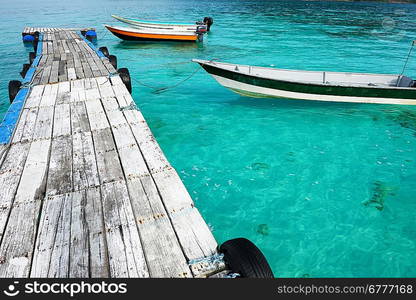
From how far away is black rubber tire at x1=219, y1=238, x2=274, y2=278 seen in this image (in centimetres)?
306

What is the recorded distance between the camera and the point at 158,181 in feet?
15.2

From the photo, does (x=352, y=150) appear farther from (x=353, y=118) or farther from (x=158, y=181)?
(x=158, y=181)

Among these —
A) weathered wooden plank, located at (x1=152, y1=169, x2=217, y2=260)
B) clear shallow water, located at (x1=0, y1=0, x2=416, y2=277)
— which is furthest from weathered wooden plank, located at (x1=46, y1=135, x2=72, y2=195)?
clear shallow water, located at (x1=0, y1=0, x2=416, y2=277)

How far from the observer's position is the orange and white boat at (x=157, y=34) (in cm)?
2659

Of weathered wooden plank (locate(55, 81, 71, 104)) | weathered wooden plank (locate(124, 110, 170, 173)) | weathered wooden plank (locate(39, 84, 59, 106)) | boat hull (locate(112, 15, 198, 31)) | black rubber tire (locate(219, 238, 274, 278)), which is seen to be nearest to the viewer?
black rubber tire (locate(219, 238, 274, 278))

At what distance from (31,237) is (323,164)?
8.11 m

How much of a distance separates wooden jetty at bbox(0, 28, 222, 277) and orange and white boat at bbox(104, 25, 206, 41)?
2172cm

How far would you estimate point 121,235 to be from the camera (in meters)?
3.58

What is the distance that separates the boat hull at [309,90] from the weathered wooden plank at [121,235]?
8.53 metres

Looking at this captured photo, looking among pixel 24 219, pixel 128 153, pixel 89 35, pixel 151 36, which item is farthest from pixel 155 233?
pixel 151 36

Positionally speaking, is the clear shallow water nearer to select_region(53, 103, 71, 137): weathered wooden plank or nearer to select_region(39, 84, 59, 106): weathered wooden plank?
select_region(53, 103, 71, 137): weathered wooden plank

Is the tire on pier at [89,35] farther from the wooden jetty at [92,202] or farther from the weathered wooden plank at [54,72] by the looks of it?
the wooden jetty at [92,202]

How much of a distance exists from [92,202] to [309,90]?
10251 millimetres

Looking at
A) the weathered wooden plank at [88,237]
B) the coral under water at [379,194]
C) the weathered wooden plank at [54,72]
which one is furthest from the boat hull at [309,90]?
the weathered wooden plank at [88,237]
